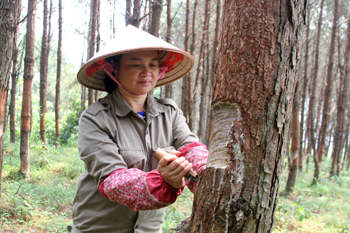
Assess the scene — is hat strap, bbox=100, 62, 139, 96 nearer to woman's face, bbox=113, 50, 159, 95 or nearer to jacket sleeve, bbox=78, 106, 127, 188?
woman's face, bbox=113, 50, 159, 95

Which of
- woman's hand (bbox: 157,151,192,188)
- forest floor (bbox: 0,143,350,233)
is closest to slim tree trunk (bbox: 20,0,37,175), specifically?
forest floor (bbox: 0,143,350,233)

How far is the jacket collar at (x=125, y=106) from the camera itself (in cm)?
130

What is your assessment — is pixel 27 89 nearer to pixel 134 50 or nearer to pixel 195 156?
pixel 134 50

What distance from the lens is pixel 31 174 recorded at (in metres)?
4.87

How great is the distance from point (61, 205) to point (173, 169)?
3.36m

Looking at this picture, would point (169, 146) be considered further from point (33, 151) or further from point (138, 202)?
point (33, 151)

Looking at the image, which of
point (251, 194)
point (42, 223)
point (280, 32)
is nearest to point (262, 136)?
point (251, 194)

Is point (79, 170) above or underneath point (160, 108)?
underneath

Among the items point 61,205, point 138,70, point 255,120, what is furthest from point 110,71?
point 61,205

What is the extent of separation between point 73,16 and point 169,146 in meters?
12.7

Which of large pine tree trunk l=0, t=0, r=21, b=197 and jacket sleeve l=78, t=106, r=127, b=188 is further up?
large pine tree trunk l=0, t=0, r=21, b=197

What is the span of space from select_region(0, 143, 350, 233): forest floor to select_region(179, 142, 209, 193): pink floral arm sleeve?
5.51 ft

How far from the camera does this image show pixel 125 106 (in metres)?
1.31

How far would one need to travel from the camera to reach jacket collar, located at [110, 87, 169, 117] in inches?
51.4
